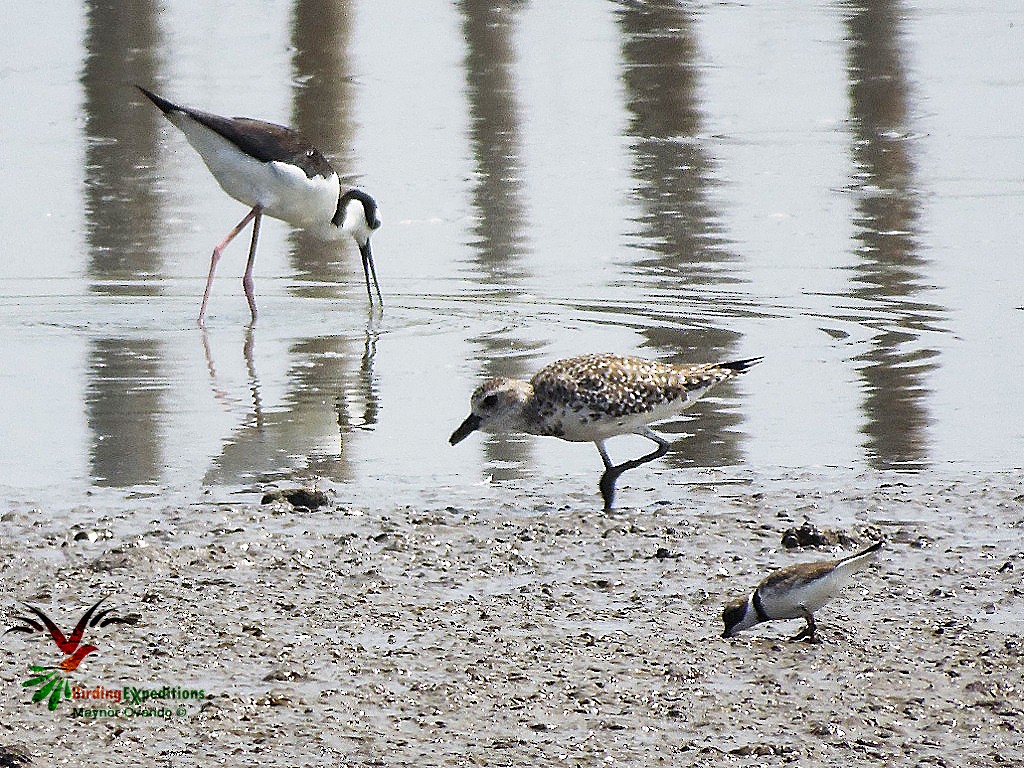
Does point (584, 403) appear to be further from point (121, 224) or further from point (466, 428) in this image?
point (121, 224)

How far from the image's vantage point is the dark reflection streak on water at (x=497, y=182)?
9727 millimetres

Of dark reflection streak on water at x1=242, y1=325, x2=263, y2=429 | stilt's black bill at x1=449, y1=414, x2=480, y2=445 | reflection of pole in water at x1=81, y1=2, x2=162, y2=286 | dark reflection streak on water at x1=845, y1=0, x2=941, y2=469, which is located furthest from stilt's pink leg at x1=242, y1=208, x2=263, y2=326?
stilt's black bill at x1=449, y1=414, x2=480, y2=445

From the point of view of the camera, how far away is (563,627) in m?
5.71

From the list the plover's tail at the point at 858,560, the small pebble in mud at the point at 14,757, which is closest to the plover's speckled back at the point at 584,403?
the plover's tail at the point at 858,560

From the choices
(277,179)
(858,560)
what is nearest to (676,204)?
(277,179)

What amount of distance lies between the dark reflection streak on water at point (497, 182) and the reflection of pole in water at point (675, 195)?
2.28ft

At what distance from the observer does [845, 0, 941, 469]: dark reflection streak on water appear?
8.39 m

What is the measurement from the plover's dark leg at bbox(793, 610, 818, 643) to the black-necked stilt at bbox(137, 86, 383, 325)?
6.98 metres

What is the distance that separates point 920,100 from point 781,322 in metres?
7.44

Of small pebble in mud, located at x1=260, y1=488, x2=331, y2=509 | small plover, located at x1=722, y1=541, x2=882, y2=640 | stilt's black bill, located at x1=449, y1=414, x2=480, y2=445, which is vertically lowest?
small pebble in mud, located at x1=260, y1=488, x2=331, y2=509

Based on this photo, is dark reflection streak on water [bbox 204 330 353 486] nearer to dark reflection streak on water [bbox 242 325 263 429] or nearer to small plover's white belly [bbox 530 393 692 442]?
dark reflection streak on water [bbox 242 325 263 429]

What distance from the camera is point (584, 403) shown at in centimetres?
746

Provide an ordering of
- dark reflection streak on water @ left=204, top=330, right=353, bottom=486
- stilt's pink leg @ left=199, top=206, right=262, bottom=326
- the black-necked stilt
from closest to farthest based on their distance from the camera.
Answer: dark reflection streak on water @ left=204, top=330, right=353, bottom=486 → stilt's pink leg @ left=199, top=206, right=262, bottom=326 → the black-necked stilt

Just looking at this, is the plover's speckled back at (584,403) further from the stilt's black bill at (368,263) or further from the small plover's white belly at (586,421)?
the stilt's black bill at (368,263)
